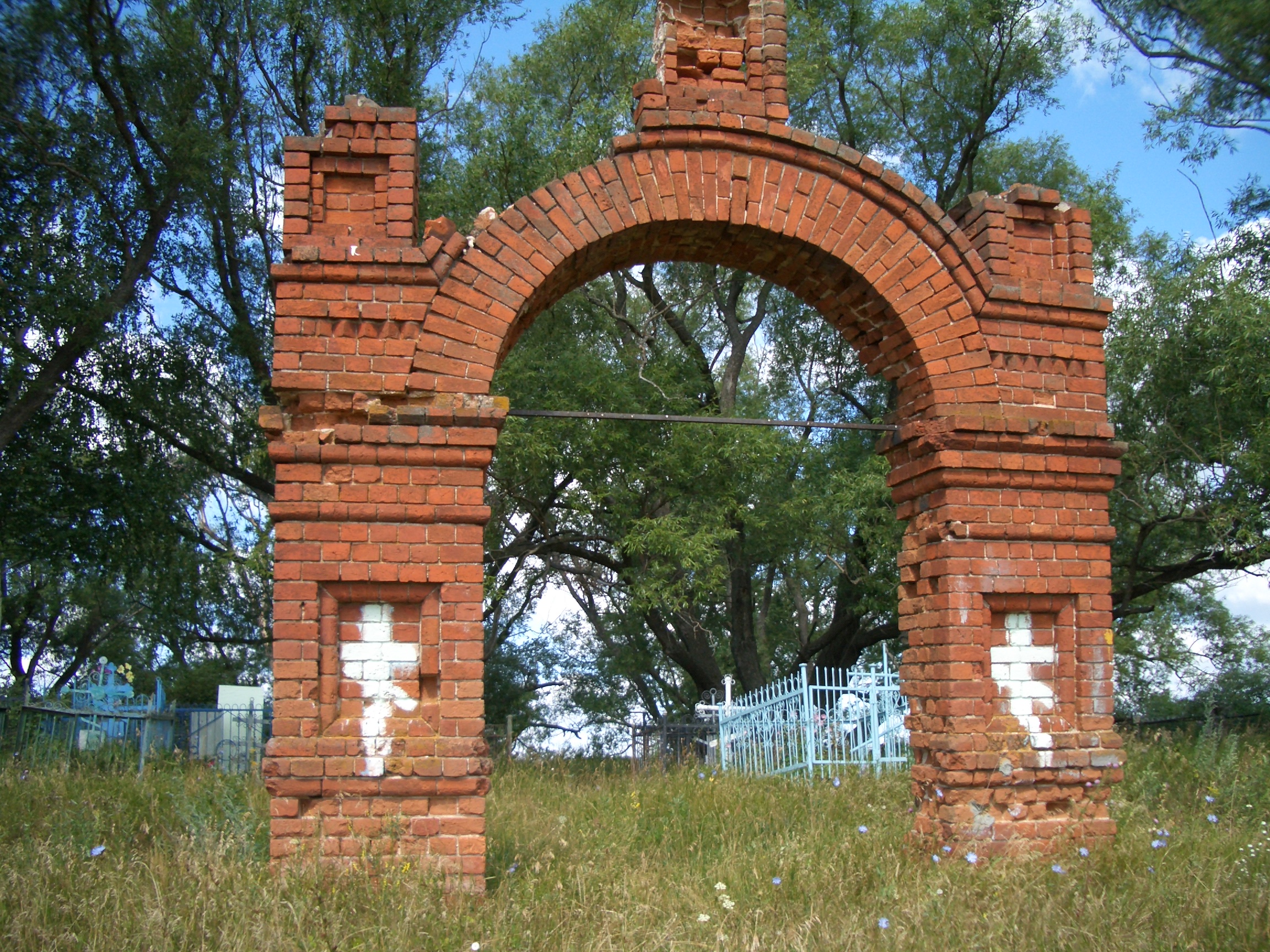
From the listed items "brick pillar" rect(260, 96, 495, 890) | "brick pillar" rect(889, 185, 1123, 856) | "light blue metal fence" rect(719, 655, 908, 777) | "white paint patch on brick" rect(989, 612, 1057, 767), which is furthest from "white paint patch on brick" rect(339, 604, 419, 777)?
"light blue metal fence" rect(719, 655, 908, 777)

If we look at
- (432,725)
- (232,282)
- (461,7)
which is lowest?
(432,725)

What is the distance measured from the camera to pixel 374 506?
509 centimetres

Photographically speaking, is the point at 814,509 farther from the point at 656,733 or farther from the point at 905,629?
the point at 905,629

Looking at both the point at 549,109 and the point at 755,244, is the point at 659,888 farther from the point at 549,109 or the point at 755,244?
the point at 549,109

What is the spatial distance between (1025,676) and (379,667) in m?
3.48

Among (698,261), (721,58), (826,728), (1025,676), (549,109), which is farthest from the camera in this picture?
(549,109)

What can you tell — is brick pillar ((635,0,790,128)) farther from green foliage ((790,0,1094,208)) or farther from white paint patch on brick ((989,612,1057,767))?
green foliage ((790,0,1094,208))

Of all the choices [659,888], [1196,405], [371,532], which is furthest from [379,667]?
[1196,405]

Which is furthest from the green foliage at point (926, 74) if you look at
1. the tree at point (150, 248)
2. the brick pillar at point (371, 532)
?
the brick pillar at point (371, 532)

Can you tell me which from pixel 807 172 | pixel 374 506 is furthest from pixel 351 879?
pixel 807 172

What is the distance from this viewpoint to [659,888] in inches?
201

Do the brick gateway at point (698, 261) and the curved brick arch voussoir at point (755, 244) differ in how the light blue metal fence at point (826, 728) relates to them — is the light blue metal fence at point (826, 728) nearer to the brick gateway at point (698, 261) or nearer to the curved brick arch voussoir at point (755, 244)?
the brick gateway at point (698, 261)

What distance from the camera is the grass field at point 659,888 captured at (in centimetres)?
424

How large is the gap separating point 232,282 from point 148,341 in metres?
1.66
